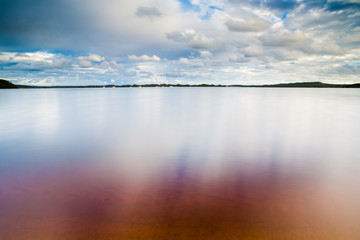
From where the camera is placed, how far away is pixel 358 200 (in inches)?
226

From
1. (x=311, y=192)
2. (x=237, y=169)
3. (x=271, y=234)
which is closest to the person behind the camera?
(x=271, y=234)

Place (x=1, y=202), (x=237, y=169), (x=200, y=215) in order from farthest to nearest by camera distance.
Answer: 1. (x=237, y=169)
2. (x=1, y=202)
3. (x=200, y=215)

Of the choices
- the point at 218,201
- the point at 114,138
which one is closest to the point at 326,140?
the point at 218,201

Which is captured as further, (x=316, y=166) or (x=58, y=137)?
(x=58, y=137)

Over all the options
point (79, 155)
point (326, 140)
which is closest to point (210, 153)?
point (79, 155)

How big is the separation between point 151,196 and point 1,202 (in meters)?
4.07

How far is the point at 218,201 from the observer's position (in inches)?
219

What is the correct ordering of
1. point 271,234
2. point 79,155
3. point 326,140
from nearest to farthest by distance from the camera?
point 271,234 < point 79,155 < point 326,140

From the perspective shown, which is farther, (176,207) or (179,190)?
(179,190)

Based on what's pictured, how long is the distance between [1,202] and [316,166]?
434 inches

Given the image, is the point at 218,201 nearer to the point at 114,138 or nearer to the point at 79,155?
the point at 79,155

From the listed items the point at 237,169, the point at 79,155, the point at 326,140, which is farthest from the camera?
the point at 326,140

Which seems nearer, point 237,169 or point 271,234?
point 271,234

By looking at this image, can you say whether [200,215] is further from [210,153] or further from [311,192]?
[210,153]
